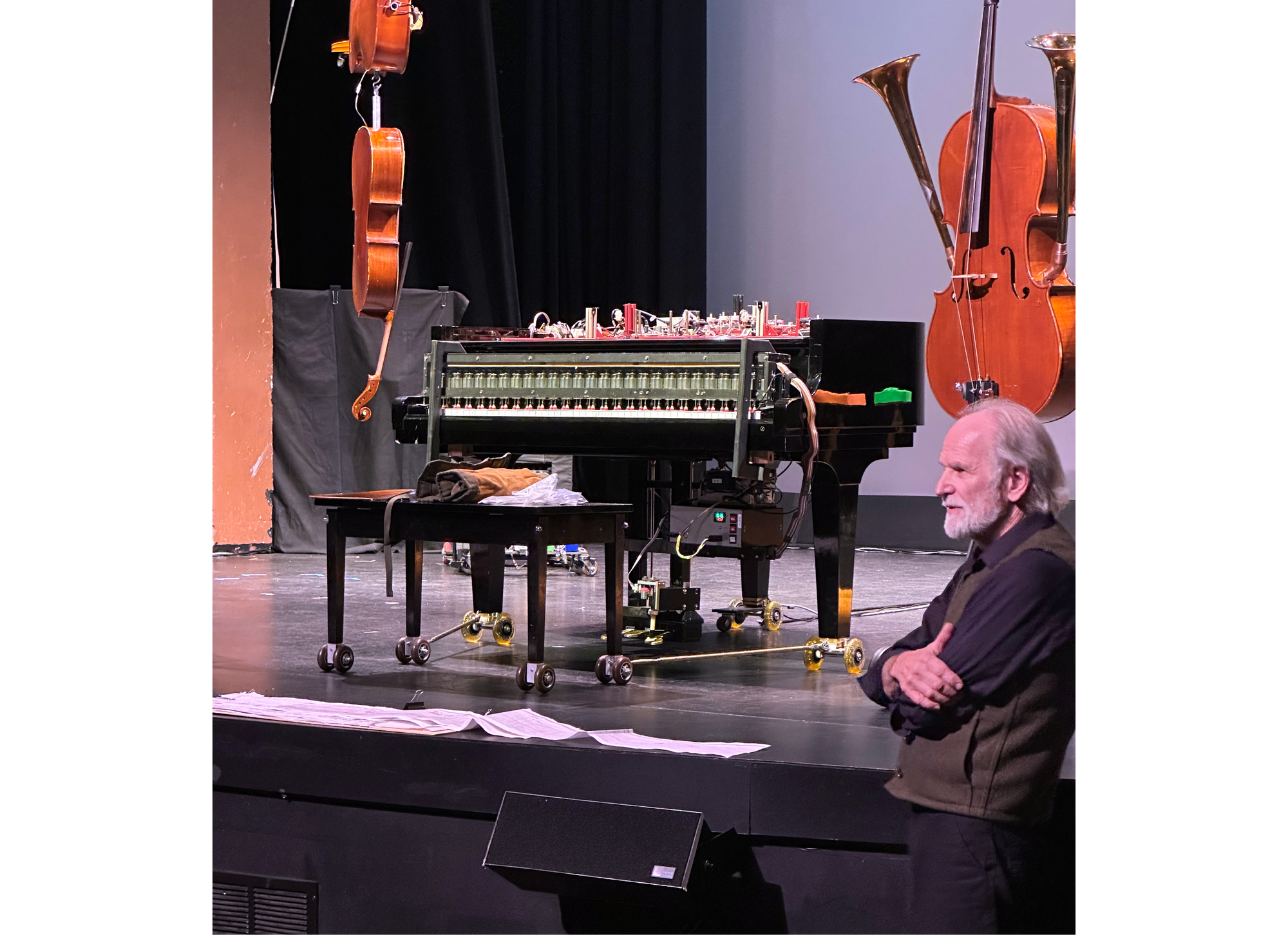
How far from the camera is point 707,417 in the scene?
4.23 m

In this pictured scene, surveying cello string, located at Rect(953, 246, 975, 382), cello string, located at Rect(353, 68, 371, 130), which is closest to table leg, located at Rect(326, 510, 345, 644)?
cello string, located at Rect(353, 68, 371, 130)

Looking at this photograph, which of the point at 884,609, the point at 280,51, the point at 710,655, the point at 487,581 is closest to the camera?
the point at 710,655

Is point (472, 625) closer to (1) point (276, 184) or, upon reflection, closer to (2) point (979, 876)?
(2) point (979, 876)

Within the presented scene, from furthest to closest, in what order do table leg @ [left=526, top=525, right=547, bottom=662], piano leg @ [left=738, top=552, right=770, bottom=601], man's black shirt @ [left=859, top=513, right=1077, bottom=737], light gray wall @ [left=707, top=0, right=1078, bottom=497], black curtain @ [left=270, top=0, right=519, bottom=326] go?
black curtain @ [left=270, top=0, right=519, bottom=326]
light gray wall @ [left=707, top=0, right=1078, bottom=497]
piano leg @ [left=738, top=552, right=770, bottom=601]
table leg @ [left=526, top=525, right=547, bottom=662]
man's black shirt @ [left=859, top=513, right=1077, bottom=737]

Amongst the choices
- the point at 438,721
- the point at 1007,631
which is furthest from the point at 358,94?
the point at 1007,631

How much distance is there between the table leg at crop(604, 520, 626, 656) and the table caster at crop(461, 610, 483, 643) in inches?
29.1

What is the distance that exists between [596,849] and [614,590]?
125cm

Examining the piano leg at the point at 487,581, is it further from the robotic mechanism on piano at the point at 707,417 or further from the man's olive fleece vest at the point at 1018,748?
the man's olive fleece vest at the point at 1018,748

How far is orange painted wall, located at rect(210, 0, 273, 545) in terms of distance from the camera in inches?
289

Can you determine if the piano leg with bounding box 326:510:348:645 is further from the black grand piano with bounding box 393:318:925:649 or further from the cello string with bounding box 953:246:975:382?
the cello string with bounding box 953:246:975:382

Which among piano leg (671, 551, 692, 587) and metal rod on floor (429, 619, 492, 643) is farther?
piano leg (671, 551, 692, 587)

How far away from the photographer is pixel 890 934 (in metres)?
2.70

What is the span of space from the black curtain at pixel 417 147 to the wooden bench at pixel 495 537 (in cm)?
379

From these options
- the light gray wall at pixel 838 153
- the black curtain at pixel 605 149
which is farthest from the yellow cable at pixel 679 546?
the black curtain at pixel 605 149
